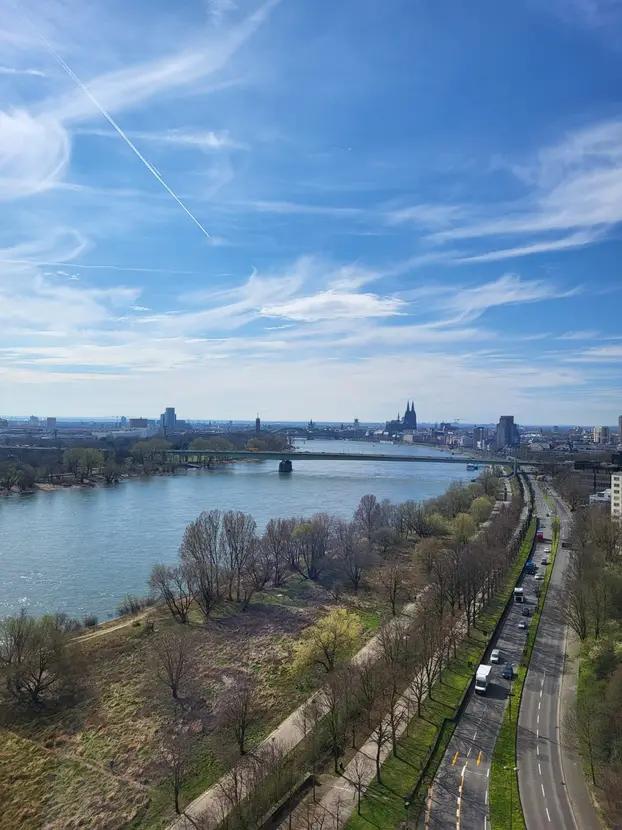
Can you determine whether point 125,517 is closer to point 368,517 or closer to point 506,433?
point 368,517

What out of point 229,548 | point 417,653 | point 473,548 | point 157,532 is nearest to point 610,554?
point 473,548

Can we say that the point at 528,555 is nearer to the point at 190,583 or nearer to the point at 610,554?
the point at 610,554

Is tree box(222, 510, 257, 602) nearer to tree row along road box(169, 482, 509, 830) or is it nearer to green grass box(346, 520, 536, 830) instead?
tree row along road box(169, 482, 509, 830)

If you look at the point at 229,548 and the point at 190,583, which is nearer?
the point at 190,583

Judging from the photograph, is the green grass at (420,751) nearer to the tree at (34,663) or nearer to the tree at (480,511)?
the tree at (34,663)

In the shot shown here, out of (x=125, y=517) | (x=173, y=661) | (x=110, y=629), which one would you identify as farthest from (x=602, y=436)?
(x=173, y=661)

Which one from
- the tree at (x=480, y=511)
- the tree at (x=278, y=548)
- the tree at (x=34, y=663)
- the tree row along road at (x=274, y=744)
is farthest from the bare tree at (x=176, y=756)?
the tree at (x=480, y=511)
